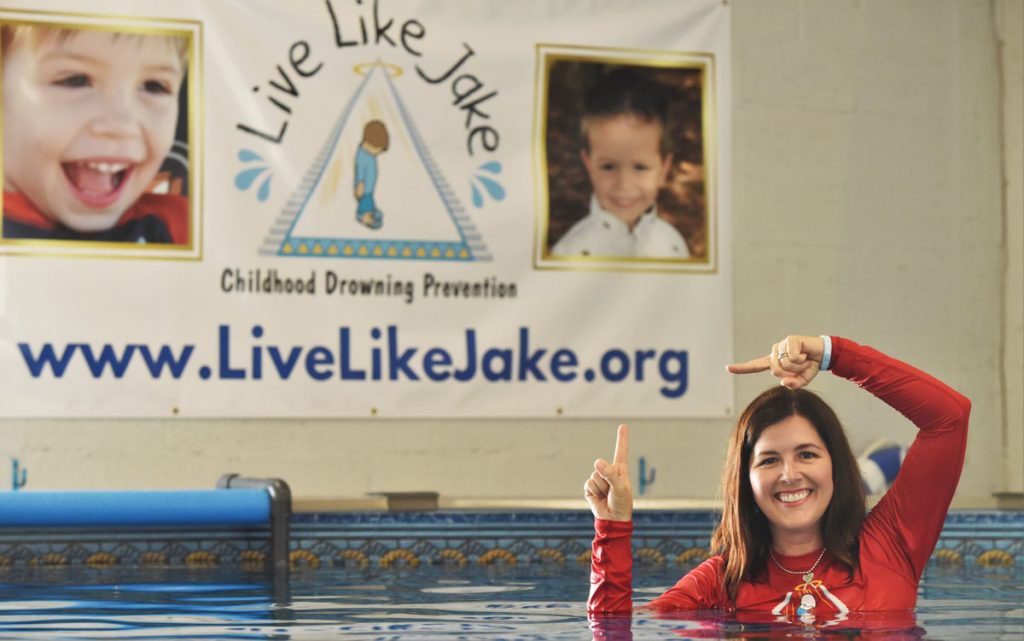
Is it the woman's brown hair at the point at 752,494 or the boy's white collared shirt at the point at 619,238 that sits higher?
the boy's white collared shirt at the point at 619,238

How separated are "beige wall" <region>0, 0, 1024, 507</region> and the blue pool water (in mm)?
1665

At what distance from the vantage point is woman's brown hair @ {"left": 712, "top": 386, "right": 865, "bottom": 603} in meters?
2.73

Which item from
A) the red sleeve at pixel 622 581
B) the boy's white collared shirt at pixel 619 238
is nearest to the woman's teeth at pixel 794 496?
the red sleeve at pixel 622 581

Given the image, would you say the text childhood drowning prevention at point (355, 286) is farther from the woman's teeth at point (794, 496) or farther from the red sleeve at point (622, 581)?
the woman's teeth at point (794, 496)

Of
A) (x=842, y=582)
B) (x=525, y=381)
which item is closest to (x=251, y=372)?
(x=525, y=381)

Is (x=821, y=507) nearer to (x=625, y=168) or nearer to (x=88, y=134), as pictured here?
(x=625, y=168)

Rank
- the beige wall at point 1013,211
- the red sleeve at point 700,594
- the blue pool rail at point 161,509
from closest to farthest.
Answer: the red sleeve at point 700,594 → the blue pool rail at point 161,509 → the beige wall at point 1013,211

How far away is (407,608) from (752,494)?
0.93 m

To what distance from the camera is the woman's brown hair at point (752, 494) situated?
2.73 m

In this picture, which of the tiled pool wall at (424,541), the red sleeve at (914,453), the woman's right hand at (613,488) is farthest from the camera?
the tiled pool wall at (424,541)

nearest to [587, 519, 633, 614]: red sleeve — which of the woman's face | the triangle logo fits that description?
the woman's face

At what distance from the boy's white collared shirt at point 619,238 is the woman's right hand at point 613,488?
141 inches

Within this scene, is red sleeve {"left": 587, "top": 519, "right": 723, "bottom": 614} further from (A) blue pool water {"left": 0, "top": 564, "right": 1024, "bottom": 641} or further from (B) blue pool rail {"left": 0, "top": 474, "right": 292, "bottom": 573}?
(B) blue pool rail {"left": 0, "top": 474, "right": 292, "bottom": 573}

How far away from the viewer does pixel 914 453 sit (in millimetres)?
2684
